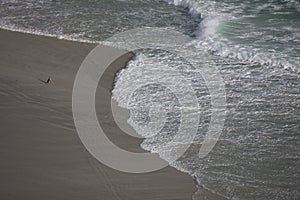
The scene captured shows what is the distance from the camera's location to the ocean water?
4.79 meters

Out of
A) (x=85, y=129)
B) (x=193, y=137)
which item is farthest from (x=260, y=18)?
(x=85, y=129)

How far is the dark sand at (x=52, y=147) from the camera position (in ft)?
14.3

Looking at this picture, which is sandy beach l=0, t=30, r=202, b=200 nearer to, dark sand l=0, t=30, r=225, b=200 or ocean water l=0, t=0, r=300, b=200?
dark sand l=0, t=30, r=225, b=200

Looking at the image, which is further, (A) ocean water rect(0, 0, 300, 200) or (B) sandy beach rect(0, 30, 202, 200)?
(A) ocean water rect(0, 0, 300, 200)

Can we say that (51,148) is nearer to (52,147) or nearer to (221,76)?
(52,147)

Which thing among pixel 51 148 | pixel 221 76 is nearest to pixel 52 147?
pixel 51 148

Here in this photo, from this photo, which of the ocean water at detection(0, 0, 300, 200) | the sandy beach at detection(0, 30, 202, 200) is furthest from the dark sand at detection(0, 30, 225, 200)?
the ocean water at detection(0, 0, 300, 200)

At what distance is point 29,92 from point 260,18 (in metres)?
4.40

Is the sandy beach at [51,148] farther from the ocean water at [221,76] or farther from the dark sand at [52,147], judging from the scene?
the ocean water at [221,76]

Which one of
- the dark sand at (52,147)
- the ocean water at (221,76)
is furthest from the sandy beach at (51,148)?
the ocean water at (221,76)

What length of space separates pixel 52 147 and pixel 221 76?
2435 millimetres

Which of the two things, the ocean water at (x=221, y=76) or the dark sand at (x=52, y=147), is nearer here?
the dark sand at (x=52, y=147)

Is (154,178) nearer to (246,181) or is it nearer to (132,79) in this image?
(246,181)

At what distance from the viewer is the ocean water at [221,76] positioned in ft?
15.7
